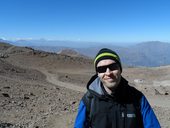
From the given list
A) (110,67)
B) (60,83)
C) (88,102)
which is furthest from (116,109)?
(60,83)

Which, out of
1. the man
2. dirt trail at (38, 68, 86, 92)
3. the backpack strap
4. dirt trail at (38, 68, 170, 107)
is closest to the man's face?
the man

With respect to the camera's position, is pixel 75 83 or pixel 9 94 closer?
pixel 9 94

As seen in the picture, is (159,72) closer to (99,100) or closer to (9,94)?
(9,94)

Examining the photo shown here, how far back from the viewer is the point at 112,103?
3080 millimetres

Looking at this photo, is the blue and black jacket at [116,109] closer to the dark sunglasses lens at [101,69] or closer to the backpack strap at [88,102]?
the backpack strap at [88,102]

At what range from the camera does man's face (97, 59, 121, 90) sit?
121 inches

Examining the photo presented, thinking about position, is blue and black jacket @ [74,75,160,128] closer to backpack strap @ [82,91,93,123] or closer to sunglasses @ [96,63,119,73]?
backpack strap @ [82,91,93,123]

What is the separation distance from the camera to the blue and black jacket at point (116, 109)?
3.03 meters

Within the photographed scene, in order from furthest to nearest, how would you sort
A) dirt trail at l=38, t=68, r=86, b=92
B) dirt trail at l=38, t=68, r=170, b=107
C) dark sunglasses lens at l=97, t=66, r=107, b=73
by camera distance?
dirt trail at l=38, t=68, r=86, b=92 → dirt trail at l=38, t=68, r=170, b=107 → dark sunglasses lens at l=97, t=66, r=107, b=73

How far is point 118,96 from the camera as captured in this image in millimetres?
3096

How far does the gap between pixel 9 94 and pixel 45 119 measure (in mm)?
3981

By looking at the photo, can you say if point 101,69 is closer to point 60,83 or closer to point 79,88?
point 79,88

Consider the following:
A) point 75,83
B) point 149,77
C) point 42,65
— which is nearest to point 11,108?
point 75,83

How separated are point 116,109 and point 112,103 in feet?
0.24
